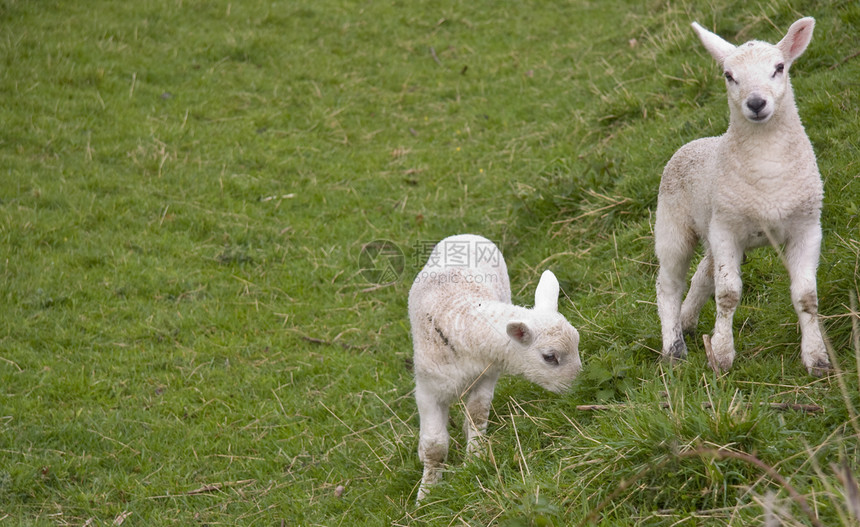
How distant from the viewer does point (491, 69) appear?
42.2ft

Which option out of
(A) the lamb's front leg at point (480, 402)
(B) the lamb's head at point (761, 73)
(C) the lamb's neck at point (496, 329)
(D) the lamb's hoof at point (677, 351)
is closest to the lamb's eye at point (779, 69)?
(B) the lamb's head at point (761, 73)

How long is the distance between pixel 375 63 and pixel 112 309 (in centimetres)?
680

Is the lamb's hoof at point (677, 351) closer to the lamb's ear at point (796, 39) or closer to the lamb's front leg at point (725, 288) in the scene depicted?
the lamb's front leg at point (725, 288)

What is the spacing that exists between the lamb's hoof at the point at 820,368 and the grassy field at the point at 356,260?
0.24 ft

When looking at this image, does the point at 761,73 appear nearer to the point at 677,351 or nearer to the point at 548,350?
the point at 677,351

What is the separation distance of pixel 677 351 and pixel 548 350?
753mm

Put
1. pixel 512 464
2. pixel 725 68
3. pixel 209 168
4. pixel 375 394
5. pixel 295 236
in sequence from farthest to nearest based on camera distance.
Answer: pixel 209 168 < pixel 295 236 < pixel 375 394 < pixel 512 464 < pixel 725 68

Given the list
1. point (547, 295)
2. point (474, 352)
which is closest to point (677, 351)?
point (547, 295)

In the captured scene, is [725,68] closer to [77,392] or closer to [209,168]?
[77,392]

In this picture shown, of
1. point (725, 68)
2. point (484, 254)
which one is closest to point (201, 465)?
point (484, 254)

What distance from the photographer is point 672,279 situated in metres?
4.86

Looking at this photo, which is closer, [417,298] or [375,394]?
[417,298]

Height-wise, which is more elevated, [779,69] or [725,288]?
[779,69]

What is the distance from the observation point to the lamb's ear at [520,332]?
15.0ft
